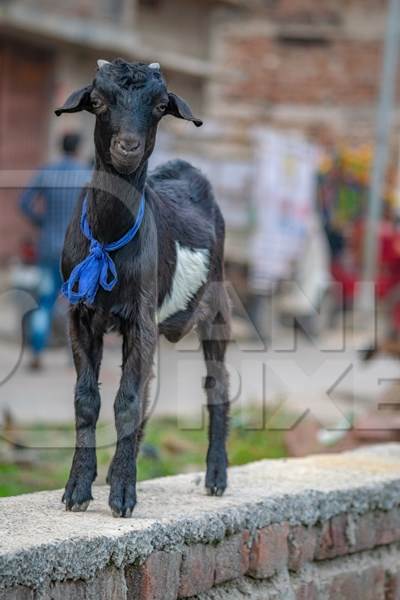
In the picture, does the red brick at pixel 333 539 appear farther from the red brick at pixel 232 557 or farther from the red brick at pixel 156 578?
the red brick at pixel 156 578

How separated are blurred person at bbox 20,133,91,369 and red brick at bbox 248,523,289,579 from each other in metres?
5.58

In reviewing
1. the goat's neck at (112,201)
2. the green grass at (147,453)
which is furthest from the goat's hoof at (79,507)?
Answer: the green grass at (147,453)

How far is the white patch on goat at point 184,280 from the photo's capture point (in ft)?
14.6

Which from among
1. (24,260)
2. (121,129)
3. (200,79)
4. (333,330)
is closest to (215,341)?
(121,129)

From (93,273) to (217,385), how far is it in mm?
1050

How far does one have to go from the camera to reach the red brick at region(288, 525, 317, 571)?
4.50 metres

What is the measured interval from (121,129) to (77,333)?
0.77m

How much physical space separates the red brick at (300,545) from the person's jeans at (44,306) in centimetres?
572

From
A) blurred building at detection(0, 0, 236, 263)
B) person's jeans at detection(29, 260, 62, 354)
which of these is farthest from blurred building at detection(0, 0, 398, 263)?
person's jeans at detection(29, 260, 62, 354)

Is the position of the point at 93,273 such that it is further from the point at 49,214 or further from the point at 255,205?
the point at 255,205

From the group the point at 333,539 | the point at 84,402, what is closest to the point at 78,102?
the point at 84,402

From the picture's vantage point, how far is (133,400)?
4098 mm

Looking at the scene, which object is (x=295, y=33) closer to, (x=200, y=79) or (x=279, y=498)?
(x=200, y=79)

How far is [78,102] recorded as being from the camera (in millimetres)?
3906
